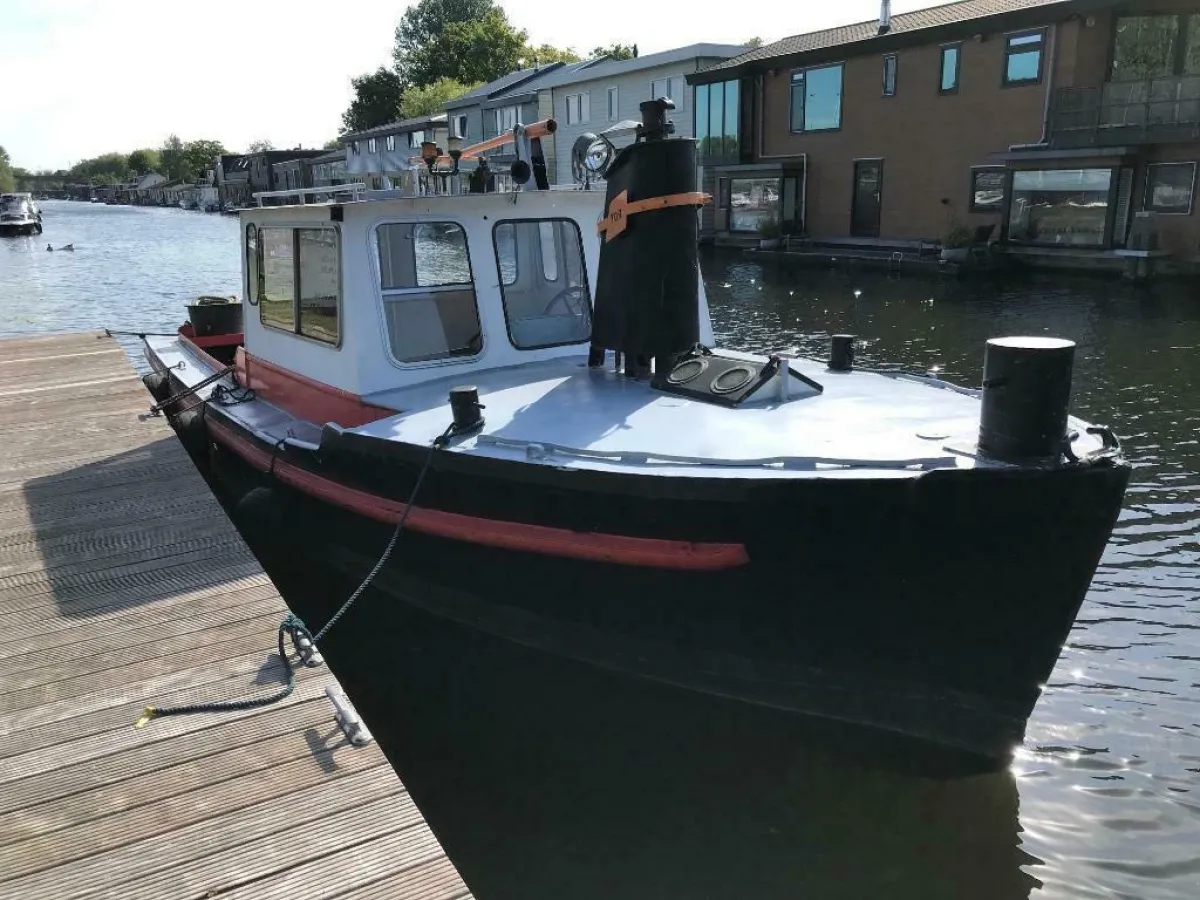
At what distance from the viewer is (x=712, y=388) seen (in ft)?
18.3

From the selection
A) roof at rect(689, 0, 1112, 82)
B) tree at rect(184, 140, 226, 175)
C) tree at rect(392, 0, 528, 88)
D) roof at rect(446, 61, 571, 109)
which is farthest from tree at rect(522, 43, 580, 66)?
tree at rect(184, 140, 226, 175)

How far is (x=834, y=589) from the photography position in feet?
15.0

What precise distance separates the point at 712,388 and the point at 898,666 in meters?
1.90

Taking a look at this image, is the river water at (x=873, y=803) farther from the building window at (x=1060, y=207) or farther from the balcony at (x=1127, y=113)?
the building window at (x=1060, y=207)

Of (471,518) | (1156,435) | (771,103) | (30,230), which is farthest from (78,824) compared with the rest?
(30,230)

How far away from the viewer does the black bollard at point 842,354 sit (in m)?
6.19

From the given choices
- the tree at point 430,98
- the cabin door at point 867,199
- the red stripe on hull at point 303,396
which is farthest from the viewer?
the tree at point 430,98

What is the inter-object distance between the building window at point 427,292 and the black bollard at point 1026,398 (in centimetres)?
361

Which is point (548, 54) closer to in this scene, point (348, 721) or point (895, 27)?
point (895, 27)

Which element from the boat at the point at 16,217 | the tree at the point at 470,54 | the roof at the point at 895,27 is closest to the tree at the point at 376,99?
the tree at the point at 470,54

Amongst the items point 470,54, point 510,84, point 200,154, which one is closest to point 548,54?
point 470,54

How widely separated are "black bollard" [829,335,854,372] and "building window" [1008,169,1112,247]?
23.2 metres

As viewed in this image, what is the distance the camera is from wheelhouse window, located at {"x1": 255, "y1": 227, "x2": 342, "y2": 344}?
6.55m

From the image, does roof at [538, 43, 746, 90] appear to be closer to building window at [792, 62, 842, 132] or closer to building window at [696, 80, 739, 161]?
building window at [696, 80, 739, 161]
